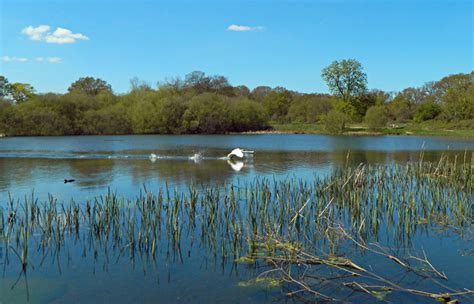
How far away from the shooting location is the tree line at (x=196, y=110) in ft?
193

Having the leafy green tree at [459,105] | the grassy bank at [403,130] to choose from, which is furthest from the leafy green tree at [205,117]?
the leafy green tree at [459,105]

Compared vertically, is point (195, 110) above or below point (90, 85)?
below

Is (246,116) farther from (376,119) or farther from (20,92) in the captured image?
(20,92)

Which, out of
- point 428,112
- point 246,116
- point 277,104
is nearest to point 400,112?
point 428,112

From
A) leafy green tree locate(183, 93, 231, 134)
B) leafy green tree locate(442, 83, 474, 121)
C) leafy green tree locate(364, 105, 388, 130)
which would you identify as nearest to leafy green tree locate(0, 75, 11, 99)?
leafy green tree locate(183, 93, 231, 134)

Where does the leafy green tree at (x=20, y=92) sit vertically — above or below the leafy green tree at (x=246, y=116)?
above

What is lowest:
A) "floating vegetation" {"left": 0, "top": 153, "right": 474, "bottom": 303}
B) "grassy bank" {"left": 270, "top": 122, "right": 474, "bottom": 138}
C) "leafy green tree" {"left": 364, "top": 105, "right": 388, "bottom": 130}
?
"floating vegetation" {"left": 0, "top": 153, "right": 474, "bottom": 303}

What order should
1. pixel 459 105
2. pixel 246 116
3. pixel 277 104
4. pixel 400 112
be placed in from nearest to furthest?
1. pixel 459 105
2. pixel 246 116
3. pixel 400 112
4. pixel 277 104

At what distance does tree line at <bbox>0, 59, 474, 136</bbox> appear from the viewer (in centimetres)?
5872

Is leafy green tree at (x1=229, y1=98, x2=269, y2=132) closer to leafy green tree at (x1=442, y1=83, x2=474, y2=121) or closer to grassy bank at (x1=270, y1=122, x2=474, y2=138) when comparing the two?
grassy bank at (x1=270, y1=122, x2=474, y2=138)

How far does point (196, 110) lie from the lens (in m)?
65.8

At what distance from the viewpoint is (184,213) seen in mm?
10062

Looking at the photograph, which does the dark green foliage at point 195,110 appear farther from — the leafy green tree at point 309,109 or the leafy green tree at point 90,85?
the leafy green tree at point 90,85

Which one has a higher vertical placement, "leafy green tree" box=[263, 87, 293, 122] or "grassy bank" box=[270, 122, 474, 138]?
"leafy green tree" box=[263, 87, 293, 122]
